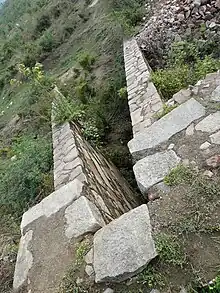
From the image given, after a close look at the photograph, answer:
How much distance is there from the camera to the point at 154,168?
3221 mm

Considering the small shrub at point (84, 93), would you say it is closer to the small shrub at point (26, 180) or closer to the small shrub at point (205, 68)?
the small shrub at point (26, 180)

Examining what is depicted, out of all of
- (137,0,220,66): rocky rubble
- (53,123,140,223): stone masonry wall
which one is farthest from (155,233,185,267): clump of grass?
(137,0,220,66): rocky rubble

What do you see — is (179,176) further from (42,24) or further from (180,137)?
(42,24)

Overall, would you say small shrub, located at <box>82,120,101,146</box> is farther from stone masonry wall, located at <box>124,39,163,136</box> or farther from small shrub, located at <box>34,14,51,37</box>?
small shrub, located at <box>34,14,51,37</box>

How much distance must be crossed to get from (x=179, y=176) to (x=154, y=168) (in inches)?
12.8

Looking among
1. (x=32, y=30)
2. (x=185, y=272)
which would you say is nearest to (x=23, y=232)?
(x=185, y=272)

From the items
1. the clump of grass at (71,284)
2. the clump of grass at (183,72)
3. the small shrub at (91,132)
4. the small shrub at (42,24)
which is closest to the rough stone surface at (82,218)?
the clump of grass at (71,284)

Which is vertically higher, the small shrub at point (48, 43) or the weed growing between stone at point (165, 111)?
the weed growing between stone at point (165, 111)

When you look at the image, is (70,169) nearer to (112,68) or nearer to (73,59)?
(112,68)

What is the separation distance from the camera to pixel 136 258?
95.5 inches

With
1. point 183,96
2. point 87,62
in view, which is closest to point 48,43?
point 87,62

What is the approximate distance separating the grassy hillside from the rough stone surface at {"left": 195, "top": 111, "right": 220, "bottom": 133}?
1.99 meters

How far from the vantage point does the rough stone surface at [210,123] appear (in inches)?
130

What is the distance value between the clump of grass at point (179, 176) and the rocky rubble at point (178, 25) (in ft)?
12.8
